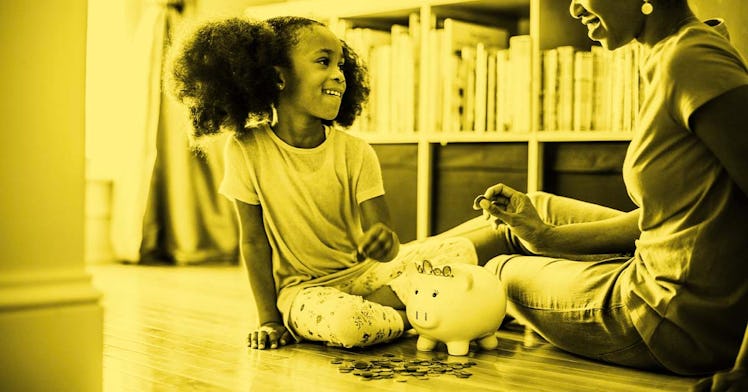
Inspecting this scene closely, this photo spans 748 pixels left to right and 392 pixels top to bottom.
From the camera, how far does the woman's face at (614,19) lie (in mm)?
1329

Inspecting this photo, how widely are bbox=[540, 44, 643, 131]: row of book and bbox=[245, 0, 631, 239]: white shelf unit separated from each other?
1.3 inches

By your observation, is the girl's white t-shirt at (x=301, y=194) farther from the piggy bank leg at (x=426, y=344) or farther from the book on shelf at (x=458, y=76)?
the book on shelf at (x=458, y=76)

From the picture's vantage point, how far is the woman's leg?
4.77 feet

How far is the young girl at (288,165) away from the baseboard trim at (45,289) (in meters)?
0.65

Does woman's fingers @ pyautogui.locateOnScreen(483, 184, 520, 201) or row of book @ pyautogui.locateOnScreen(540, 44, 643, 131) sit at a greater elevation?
row of book @ pyautogui.locateOnScreen(540, 44, 643, 131)

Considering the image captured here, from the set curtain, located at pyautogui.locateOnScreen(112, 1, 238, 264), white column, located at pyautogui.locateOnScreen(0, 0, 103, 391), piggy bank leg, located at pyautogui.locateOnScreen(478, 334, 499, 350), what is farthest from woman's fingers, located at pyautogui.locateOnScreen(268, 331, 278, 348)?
curtain, located at pyautogui.locateOnScreen(112, 1, 238, 264)

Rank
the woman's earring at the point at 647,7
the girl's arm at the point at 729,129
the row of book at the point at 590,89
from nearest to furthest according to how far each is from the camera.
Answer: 1. the girl's arm at the point at 729,129
2. the woman's earring at the point at 647,7
3. the row of book at the point at 590,89

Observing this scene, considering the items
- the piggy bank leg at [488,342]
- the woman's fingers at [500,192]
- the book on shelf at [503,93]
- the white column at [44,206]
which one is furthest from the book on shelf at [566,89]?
the white column at [44,206]

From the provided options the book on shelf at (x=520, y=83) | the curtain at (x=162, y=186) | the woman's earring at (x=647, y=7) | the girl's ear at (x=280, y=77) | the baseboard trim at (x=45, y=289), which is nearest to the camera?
the baseboard trim at (x=45, y=289)

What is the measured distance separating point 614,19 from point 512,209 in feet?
1.39

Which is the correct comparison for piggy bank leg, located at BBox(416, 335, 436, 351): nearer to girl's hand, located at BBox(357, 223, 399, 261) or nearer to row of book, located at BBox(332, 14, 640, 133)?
girl's hand, located at BBox(357, 223, 399, 261)

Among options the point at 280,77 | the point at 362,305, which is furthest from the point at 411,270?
the point at 280,77

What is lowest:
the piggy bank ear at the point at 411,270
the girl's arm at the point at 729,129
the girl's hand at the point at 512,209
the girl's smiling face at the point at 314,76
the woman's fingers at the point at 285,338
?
the woman's fingers at the point at 285,338

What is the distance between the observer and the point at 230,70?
1.72 metres
